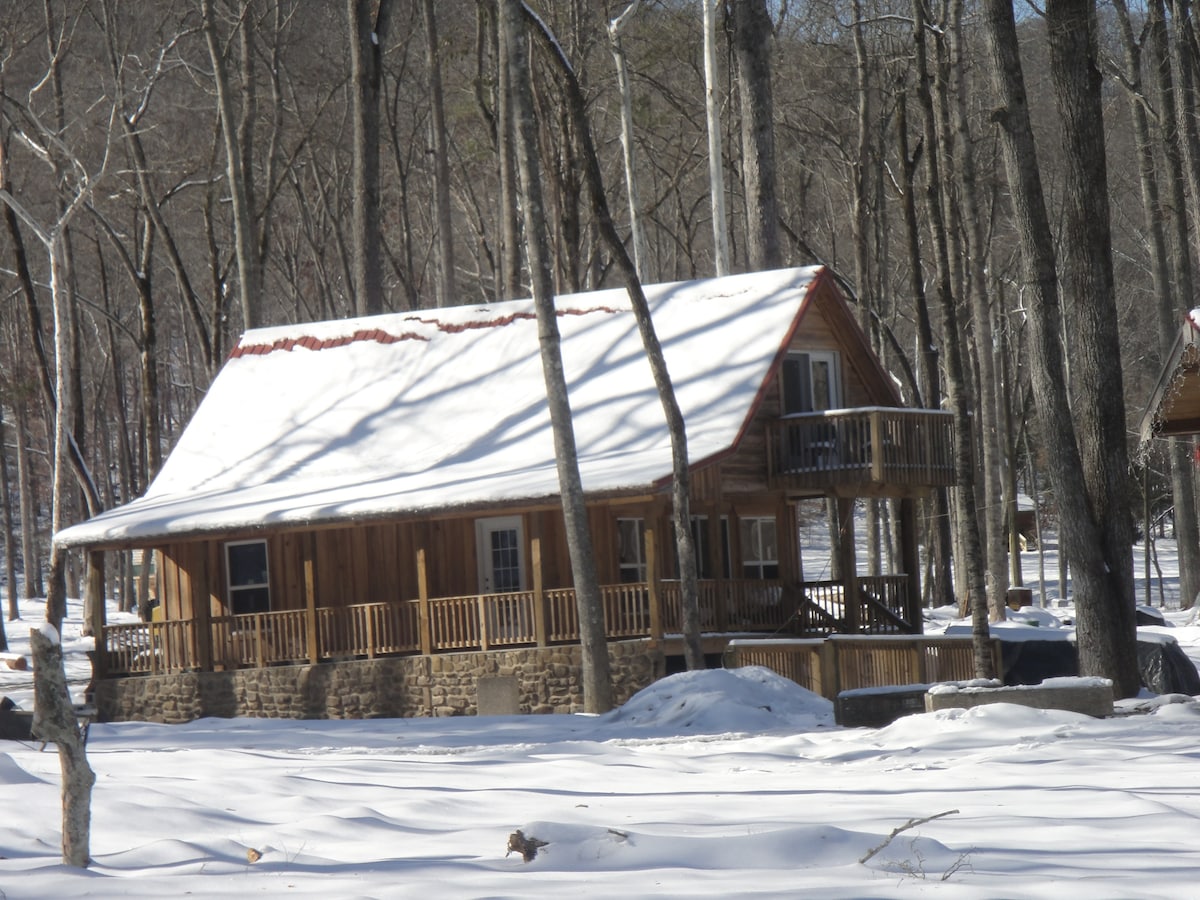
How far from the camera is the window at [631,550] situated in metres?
25.3

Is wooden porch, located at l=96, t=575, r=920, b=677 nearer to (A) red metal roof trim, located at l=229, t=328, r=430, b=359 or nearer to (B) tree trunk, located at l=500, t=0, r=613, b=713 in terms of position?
(B) tree trunk, located at l=500, t=0, r=613, b=713

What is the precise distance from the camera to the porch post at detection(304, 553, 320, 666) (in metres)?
24.7

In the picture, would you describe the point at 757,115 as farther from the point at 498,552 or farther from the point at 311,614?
the point at 311,614

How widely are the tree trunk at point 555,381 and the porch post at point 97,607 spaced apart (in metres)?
9.99

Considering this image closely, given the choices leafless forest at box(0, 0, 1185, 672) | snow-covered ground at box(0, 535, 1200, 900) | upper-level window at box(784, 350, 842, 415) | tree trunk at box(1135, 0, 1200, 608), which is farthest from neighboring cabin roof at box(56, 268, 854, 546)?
tree trunk at box(1135, 0, 1200, 608)

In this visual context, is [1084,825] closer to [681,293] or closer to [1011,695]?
[1011,695]

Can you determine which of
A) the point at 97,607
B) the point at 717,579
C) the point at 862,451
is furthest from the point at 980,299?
the point at 97,607

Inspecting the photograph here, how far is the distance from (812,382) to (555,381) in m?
8.00

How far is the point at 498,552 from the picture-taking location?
84.6ft

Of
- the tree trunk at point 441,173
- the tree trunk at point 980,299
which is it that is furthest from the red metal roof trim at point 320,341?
the tree trunk at point 980,299

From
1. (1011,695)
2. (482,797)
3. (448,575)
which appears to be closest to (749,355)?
(448,575)

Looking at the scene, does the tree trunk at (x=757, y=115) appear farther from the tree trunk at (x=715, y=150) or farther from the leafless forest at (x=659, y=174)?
the tree trunk at (x=715, y=150)

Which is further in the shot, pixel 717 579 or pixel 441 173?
pixel 441 173

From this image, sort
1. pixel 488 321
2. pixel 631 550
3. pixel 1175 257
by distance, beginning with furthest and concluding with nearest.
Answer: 1. pixel 1175 257
2. pixel 488 321
3. pixel 631 550
